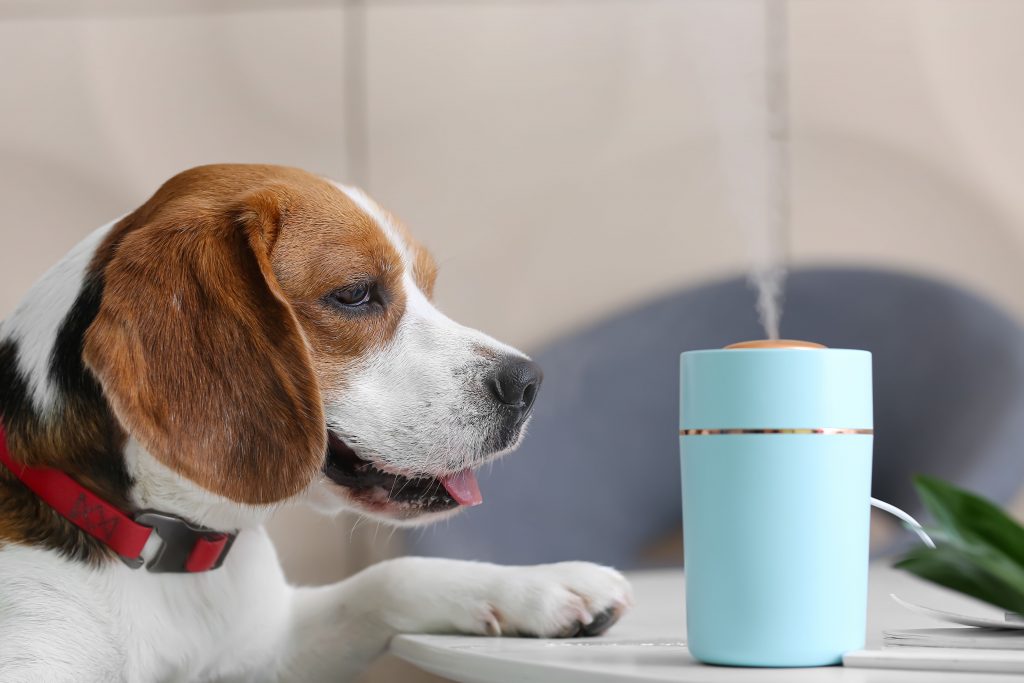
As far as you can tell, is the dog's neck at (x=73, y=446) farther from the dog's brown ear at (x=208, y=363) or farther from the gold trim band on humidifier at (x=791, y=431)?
the gold trim band on humidifier at (x=791, y=431)

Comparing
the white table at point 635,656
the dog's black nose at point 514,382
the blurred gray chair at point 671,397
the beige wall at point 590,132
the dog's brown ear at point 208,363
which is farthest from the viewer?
the beige wall at point 590,132

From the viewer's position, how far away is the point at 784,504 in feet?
1.98

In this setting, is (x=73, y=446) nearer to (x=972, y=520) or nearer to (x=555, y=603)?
(x=555, y=603)

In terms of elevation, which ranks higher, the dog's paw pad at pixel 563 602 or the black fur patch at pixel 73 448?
the black fur patch at pixel 73 448

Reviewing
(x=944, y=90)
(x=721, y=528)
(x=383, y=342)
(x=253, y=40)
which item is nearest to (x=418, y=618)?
(x=383, y=342)

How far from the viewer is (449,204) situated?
8.63ft

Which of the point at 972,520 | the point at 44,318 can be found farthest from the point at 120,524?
the point at 972,520

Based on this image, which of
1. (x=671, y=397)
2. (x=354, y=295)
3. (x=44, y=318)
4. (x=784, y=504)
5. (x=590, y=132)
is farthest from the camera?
(x=590, y=132)

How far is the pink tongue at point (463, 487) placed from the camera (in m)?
1.09

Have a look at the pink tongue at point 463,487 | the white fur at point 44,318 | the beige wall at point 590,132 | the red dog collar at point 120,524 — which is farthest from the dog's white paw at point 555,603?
the beige wall at point 590,132

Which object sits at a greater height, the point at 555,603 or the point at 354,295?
the point at 354,295

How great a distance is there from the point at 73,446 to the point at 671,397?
1456 mm

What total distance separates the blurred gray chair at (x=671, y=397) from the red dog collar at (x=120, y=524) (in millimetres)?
1069

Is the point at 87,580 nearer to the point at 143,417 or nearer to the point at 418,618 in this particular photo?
the point at 143,417
